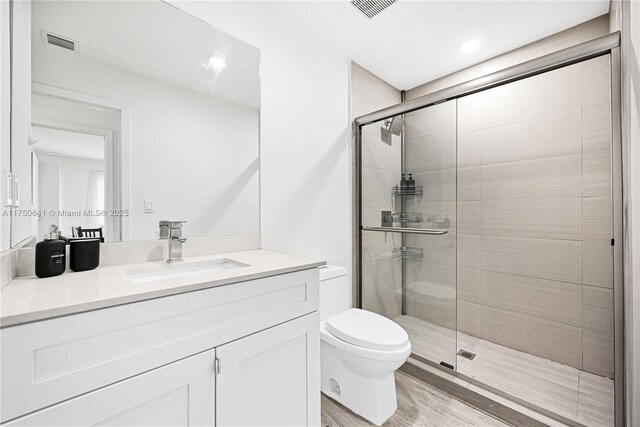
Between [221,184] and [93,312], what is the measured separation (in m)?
0.93

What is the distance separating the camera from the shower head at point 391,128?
6.98ft

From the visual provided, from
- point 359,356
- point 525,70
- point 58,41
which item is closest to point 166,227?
point 58,41

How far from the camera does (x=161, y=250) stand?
1.32 meters

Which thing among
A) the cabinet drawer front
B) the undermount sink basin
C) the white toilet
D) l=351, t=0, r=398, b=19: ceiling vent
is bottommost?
the white toilet

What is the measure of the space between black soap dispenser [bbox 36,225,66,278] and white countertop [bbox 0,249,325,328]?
0.02 metres

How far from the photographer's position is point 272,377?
104cm

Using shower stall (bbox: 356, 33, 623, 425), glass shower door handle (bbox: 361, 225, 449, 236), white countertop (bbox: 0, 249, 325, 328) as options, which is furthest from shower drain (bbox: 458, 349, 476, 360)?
white countertop (bbox: 0, 249, 325, 328)

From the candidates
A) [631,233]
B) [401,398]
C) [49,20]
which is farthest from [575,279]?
[49,20]

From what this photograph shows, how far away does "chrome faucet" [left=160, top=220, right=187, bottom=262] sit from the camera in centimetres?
128

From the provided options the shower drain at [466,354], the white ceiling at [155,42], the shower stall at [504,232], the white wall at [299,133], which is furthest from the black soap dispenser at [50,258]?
the shower drain at [466,354]

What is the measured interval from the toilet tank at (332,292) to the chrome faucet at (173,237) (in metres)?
0.81

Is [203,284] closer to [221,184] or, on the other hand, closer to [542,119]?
[221,184]

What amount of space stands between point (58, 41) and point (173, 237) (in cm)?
88

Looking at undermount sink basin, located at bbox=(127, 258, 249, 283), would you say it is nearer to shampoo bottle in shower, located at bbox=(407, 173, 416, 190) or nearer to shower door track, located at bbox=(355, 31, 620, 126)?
shampoo bottle in shower, located at bbox=(407, 173, 416, 190)
